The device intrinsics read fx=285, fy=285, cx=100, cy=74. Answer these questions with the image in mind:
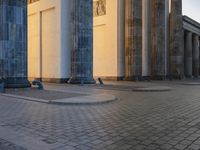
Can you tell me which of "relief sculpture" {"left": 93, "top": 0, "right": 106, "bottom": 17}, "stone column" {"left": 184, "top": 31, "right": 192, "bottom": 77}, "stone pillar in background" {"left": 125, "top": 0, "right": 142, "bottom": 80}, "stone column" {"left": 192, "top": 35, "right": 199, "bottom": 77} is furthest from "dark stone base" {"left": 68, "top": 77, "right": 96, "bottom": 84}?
"stone column" {"left": 192, "top": 35, "right": 199, "bottom": 77}

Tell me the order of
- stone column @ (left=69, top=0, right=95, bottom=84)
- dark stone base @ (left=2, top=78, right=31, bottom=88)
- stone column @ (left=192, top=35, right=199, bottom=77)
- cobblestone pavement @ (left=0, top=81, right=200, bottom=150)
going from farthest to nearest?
1. stone column @ (left=192, top=35, right=199, bottom=77)
2. stone column @ (left=69, top=0, right=95, bottom=84)
3. dark stone base @ (left=2, top=78, right=31, bottom=88)
4. cobblestone pavement @ (left=0, top=81, right=200, bottom=150)

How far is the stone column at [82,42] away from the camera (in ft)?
69.4

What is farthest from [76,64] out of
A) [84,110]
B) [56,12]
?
[84,110]

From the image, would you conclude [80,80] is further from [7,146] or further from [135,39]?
[7,146]

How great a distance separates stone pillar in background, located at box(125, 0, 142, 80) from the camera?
28.1 metres

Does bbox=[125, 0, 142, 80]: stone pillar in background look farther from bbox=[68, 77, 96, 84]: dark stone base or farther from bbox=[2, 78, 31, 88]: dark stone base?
bbox=[2, 78, 31, 88]: dark stone base

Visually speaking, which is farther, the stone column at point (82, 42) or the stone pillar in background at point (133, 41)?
the stone pillar in background at point (133, 41)

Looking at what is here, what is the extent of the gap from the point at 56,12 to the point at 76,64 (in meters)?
4.98

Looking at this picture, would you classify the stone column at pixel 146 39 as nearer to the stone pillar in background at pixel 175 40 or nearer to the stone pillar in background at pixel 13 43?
the stone pillar in background at pixel 175 40

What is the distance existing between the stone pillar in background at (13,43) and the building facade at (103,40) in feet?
2.08

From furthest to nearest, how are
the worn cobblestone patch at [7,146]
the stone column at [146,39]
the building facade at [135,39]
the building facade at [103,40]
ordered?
the stone column at [146,39] < the building facade at [135,39] < the building facade at [103,40] < the worn cobblestone patch at [7,146]

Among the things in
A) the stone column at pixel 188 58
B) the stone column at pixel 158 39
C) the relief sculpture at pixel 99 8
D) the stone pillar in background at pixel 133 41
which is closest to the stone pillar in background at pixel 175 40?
the stone column at pixel 158 39

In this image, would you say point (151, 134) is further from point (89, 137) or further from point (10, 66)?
point (10, 66)

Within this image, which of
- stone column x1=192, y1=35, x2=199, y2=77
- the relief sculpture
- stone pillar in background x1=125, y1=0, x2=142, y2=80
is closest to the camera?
stone pillar in background x1=125, y1=0, x2=142, y2=80
